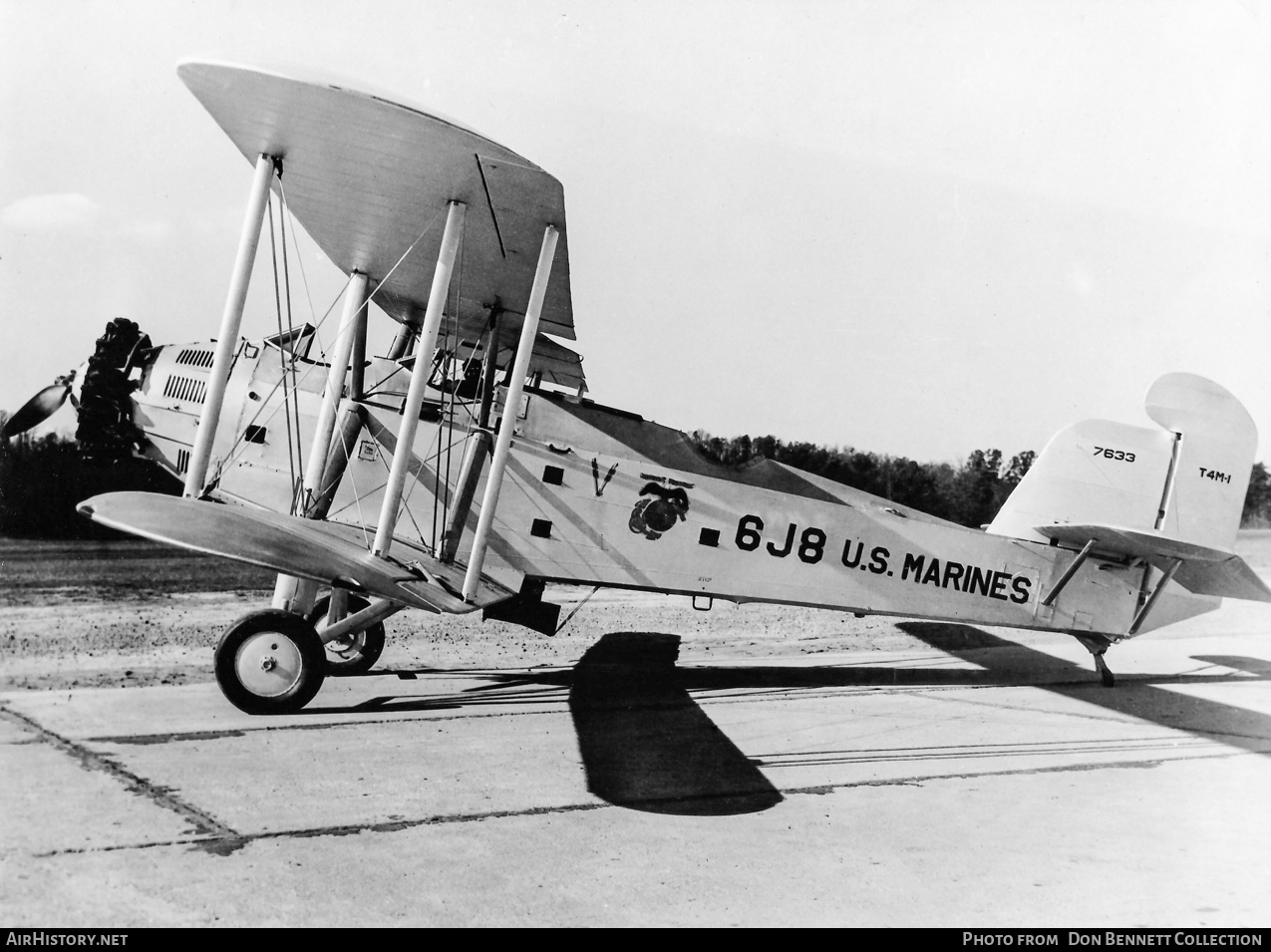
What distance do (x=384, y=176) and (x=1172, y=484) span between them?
7.16 m

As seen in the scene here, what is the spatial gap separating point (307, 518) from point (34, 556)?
1161 centimetres

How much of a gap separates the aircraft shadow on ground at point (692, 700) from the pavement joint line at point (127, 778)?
1.52 meters

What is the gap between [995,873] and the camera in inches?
147

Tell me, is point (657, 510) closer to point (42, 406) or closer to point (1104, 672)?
point (1104, 672)

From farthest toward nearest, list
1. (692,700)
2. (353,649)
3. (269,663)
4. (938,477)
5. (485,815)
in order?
(938,477)
(353,649)
(692,700)
(269,663)
(485,815)

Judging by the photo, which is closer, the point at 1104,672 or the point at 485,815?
the point at 485,815

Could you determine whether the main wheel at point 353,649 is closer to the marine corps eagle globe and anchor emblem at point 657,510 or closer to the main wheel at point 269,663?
the main wheel at point 269,663

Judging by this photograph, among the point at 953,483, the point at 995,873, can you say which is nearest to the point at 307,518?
the point at 995,873

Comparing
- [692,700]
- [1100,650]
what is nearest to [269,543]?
[692,700]

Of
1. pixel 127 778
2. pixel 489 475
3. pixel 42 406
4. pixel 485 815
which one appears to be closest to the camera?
pixel 485 815

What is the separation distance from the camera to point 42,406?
309 inches

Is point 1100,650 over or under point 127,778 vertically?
over
